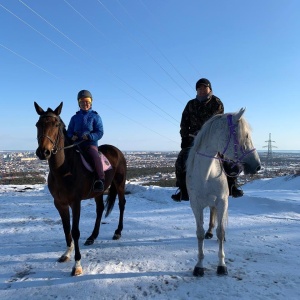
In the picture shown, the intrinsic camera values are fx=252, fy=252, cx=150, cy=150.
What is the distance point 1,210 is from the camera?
8398 millimetres

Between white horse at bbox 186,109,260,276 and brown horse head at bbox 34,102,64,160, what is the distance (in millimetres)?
2077

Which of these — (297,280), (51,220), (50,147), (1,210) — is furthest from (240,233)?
(1,210)

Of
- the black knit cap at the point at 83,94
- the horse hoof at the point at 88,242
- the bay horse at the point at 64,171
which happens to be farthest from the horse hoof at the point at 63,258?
the black knit cap at the point at 83,94

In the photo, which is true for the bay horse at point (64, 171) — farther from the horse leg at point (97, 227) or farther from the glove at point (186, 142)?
the glove at point (186, 142)

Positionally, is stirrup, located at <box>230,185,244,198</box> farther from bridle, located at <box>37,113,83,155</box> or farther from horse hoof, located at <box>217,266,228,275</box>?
bridle, located at <box>37,113,83,155</box>

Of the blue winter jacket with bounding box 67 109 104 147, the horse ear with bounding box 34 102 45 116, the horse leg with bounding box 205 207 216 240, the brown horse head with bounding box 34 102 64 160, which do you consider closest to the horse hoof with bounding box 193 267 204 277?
the horse leg with bounding box 205 207 216 240

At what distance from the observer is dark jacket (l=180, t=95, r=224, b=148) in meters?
4.72

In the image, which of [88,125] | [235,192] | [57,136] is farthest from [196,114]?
[57,136]

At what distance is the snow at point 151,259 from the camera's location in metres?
3.14

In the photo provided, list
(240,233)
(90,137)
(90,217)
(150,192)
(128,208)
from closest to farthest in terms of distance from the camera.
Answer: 1. (90,137)
2. (240,233)
3. (90,217)
4. (128,208)
5. (150,192)

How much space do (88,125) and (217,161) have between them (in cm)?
255

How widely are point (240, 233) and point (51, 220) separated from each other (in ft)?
16.1

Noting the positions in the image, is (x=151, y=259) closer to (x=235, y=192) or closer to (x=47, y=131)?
(x=235, y=192)

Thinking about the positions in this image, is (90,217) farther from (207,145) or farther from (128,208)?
(207,145)
